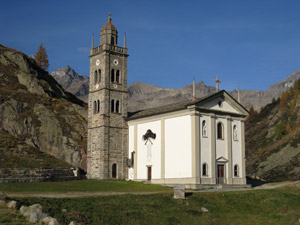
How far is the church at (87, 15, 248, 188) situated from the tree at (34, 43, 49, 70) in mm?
52443

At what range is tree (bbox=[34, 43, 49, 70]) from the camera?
100 metres

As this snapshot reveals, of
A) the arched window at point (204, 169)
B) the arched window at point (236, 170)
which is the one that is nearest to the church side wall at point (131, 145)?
the arched window at point (204, 169)

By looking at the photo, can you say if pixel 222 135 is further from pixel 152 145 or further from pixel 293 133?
pixel 293 133

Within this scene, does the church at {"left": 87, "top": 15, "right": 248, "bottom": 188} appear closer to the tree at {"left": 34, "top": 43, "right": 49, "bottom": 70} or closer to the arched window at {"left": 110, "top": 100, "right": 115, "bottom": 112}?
the arched window at {"left": 110, "top": 100, "right": 115, "bottom": 112}

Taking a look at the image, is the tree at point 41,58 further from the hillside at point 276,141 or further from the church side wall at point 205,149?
the church side wall at point 205,149

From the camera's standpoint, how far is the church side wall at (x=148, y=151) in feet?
147

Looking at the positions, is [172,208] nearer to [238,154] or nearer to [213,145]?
[213,145]

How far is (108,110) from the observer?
48.3 metres

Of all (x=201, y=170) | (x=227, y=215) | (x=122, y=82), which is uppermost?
(x=122, y=82)

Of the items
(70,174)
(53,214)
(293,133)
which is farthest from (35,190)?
(293,133)

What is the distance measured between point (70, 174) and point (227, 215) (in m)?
22.0

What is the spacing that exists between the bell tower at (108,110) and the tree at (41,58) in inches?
2060

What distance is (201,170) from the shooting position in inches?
1612

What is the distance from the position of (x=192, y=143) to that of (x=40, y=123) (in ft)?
94.2
